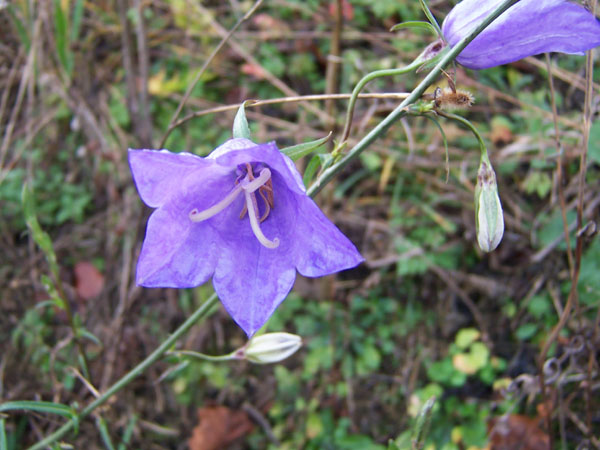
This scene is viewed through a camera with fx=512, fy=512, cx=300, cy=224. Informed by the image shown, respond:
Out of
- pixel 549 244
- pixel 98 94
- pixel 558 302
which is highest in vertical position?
pixel 98 94

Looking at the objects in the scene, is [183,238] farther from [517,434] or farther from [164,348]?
[517,434]

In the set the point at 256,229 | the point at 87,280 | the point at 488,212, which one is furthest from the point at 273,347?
the point at 87,280

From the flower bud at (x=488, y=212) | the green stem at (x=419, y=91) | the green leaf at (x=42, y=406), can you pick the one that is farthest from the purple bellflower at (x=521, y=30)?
the green leaf at (x=42, y=406)

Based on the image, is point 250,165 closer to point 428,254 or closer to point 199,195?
point 199,195

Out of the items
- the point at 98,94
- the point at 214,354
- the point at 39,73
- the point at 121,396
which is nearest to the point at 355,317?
the point at 214,354

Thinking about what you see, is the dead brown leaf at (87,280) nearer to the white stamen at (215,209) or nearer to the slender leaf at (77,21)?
the slender leaf at (77,21)

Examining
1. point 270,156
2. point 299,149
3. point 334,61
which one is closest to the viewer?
point 270,156
